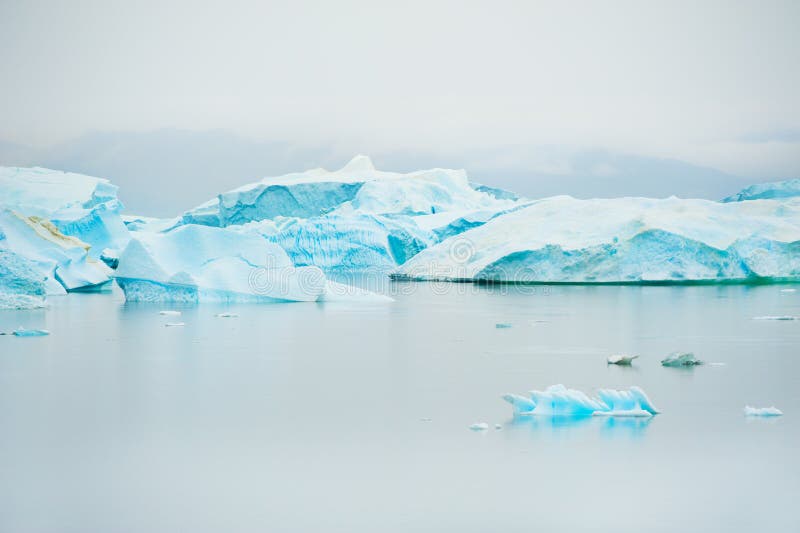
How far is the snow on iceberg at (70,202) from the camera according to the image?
24.1 meters

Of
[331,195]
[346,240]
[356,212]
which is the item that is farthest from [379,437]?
[331,195]

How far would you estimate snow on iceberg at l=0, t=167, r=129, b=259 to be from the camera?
Answer: 24.1 metres

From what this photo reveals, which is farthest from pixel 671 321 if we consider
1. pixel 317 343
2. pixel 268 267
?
pixel 268 267

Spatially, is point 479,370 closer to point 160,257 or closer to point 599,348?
point 599,348

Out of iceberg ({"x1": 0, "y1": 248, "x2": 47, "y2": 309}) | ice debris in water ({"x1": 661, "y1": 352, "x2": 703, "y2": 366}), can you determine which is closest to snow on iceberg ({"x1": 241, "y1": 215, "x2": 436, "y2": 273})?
iceberg ({"x1": 0, "y1": 248, "x2": 47, "y2": 309})

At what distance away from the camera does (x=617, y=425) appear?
17.8 feet

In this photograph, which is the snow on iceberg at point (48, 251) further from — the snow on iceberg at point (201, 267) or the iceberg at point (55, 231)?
the snow on iceberg at point (201, 267)

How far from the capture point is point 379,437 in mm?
5246

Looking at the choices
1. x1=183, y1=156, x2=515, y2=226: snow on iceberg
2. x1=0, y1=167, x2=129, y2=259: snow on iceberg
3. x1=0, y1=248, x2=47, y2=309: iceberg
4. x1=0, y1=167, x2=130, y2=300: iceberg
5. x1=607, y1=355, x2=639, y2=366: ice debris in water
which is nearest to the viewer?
x1=607, y1=355, x2=639, y2=366: ice debris in water

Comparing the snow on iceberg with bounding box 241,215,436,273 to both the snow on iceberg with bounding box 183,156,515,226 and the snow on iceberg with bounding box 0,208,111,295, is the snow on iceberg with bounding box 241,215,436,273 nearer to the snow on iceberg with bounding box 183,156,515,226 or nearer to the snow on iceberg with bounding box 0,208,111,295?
the snow on iceberg with bounding box 183,156,515,226

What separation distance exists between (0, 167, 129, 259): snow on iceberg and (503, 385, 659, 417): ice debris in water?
59.9ft

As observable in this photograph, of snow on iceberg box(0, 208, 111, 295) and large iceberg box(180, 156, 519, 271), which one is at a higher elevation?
large iceberg box(180, 156, 519, 271)

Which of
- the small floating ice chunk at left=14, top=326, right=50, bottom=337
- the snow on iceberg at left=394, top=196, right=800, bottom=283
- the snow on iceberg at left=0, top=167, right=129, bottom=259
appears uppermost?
the snow on iceberg at left=0, top=167, right=129, bottom=259

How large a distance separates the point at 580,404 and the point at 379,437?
4.00ft
